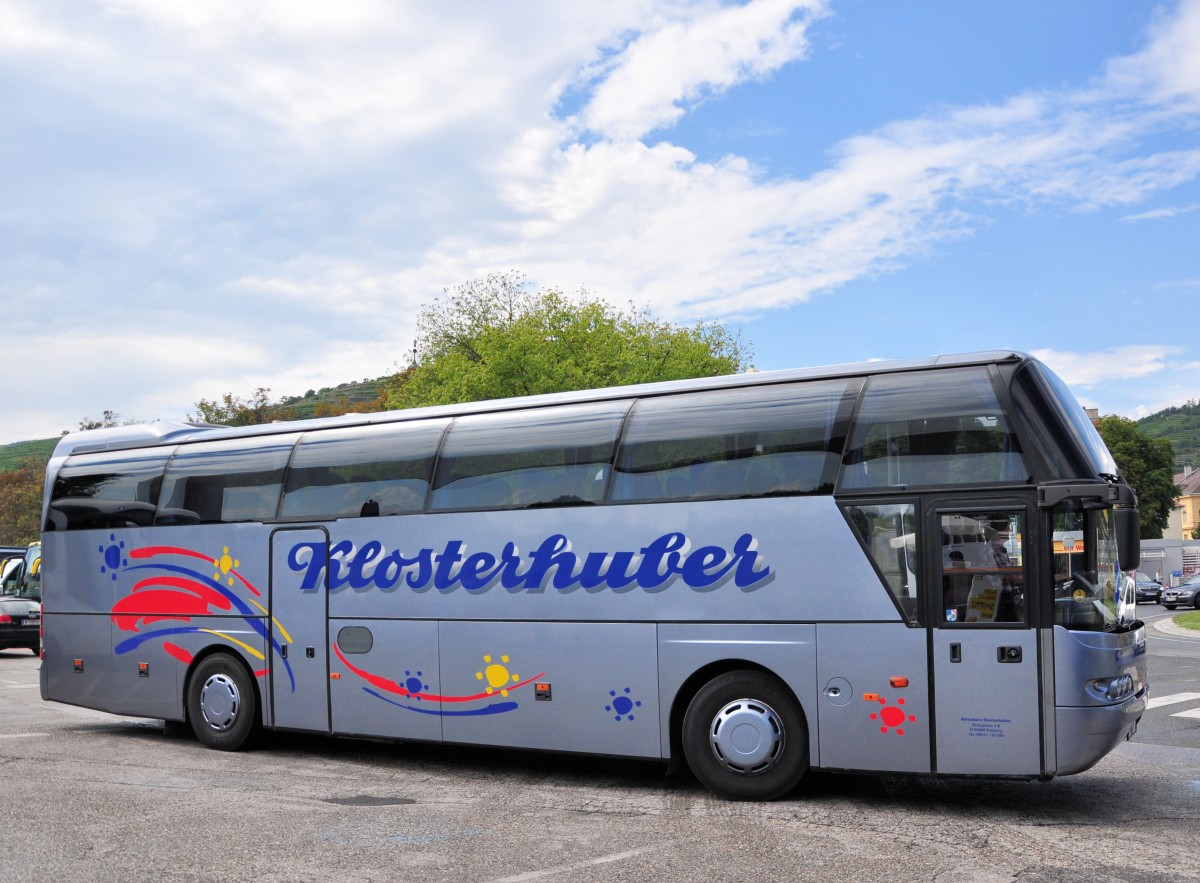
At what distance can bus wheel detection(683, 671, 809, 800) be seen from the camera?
347 inches

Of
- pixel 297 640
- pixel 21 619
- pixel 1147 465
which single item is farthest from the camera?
pixel 1147 465

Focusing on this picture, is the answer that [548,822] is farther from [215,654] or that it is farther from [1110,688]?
[215,654]

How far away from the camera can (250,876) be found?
266 inches

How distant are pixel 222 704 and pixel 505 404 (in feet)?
15.2

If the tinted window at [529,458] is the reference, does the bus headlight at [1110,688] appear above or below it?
below

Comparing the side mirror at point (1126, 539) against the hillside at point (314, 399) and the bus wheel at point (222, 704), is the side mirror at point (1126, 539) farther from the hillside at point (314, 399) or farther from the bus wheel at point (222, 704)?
the hillside at point (314, 399)

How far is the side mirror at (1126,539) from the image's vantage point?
299 inches

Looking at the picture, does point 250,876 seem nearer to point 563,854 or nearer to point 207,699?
point 563,854

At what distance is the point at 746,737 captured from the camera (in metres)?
8.94

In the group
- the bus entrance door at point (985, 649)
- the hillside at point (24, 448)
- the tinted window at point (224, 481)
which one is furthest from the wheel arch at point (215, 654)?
the hillside at point (24, 448)

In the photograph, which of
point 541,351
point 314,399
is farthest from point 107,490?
point 314,399

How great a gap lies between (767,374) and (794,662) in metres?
2.28

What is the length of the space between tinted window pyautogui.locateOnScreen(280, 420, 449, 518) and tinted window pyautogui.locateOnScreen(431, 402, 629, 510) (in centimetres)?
25

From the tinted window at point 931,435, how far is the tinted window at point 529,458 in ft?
7.04
